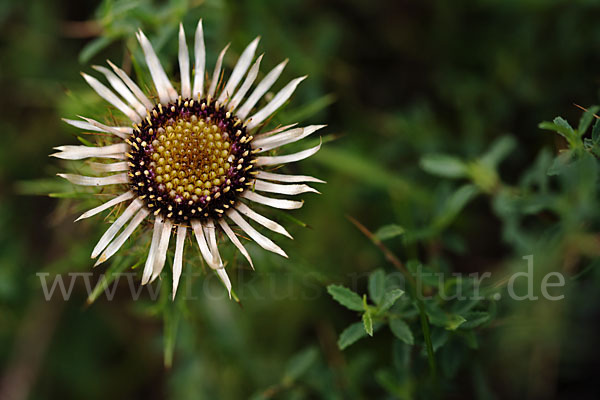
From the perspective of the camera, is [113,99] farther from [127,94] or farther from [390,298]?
[390,298]

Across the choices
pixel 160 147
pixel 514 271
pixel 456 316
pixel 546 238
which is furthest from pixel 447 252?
pixel 160 147

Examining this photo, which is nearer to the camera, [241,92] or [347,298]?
[347,298]

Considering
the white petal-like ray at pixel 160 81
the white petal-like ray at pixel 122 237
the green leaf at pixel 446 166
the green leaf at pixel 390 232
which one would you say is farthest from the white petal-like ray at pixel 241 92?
the green leaf at pixel 446 166

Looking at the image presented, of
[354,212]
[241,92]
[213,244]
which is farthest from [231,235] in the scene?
[354,212]

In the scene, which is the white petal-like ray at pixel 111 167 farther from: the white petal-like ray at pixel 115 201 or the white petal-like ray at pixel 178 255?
the white petal-like ray at pixel 178 255

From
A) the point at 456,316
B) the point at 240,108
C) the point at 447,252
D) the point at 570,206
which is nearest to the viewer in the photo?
the point at 456,316

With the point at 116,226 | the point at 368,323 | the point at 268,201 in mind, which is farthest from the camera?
the point at 268,201

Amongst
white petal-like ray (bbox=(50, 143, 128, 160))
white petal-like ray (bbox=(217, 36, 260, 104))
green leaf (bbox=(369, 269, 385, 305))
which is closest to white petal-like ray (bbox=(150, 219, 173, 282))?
white petal-like ray (bbox=(50, 143, 128, 160))

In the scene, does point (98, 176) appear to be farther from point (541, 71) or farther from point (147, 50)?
point (541, 71)
